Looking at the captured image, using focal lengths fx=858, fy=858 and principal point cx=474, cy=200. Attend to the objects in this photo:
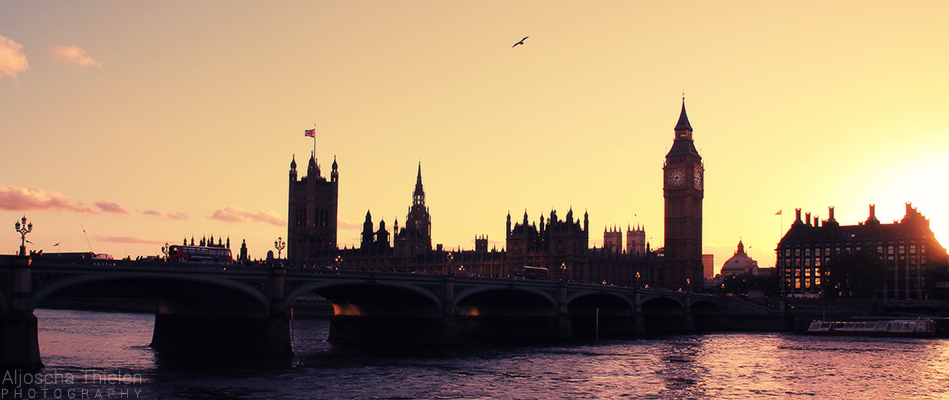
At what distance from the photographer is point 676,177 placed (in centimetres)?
18738

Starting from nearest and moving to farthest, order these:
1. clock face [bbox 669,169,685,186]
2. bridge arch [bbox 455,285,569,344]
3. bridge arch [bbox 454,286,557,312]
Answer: bridge arch [bbox 454,286,557,312] → bridge arch [bbox 455,285,569,344] → clock face [bbox 669,169,685,186]

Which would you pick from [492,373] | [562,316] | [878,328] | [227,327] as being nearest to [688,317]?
[878,328]

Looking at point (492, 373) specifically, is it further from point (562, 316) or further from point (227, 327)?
point (562, 316)

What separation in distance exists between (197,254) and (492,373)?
27.5m

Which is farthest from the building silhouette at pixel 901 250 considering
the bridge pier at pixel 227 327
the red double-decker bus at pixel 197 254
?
the bridge pier at pixel 227 327

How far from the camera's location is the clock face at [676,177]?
→ 186262 millimetres

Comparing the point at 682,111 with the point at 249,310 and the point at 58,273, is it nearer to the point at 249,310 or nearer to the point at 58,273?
the point at 249,310

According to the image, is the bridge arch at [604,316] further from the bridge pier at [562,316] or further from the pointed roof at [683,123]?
the pointed roof at [683,123]

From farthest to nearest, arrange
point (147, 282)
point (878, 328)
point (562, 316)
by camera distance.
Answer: point (878, 328) → point (562, 316) → point (147, 282)

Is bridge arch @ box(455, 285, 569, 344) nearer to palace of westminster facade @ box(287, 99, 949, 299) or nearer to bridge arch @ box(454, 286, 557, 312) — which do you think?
bridge arch @ box(454, 286, 557, 312)

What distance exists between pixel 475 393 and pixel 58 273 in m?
22.9

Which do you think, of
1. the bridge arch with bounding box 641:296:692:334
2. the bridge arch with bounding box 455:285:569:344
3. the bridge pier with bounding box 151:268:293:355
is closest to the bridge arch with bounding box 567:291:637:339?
the bridge arch with bounding box 641:296:692:334

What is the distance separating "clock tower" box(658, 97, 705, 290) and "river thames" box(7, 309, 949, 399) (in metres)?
106

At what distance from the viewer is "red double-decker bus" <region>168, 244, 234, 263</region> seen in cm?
6644
